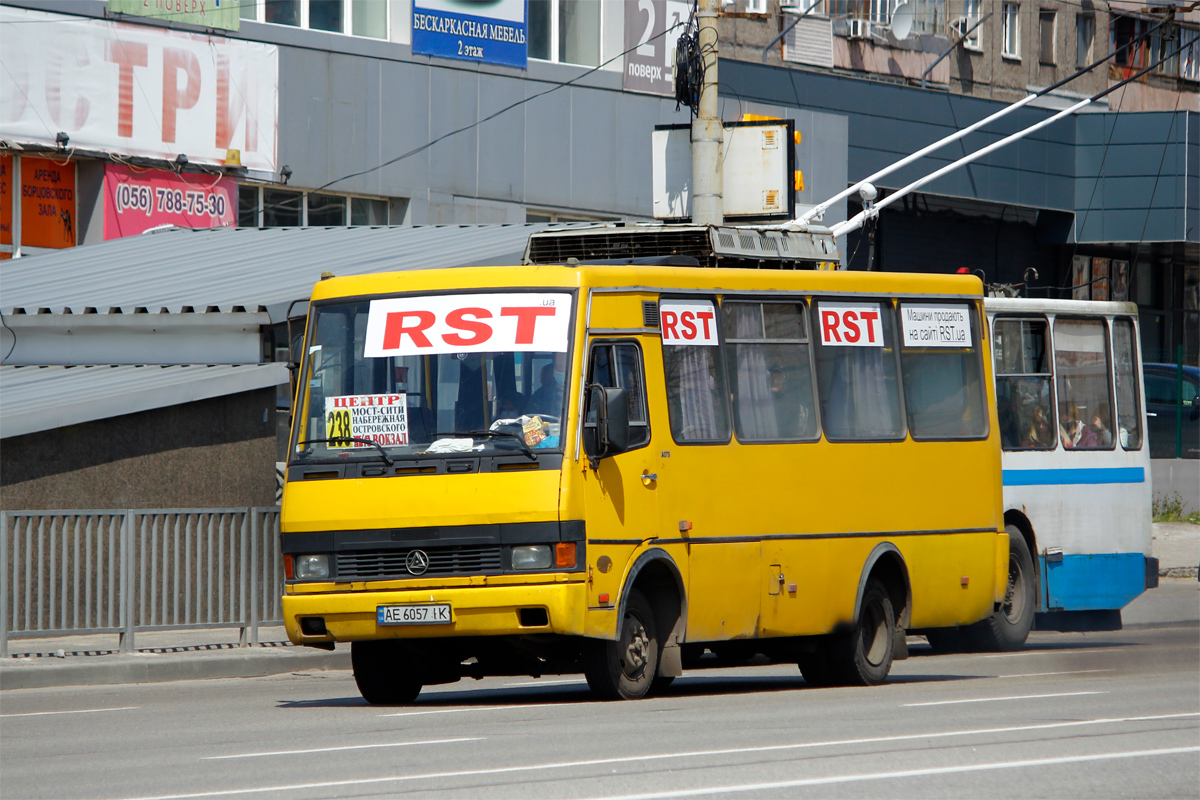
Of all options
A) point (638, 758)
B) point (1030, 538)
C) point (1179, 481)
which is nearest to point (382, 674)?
point (638, 758)

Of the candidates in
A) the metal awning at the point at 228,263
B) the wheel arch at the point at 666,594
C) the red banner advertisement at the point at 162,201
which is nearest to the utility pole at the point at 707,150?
the metal awning at the point at 228,263

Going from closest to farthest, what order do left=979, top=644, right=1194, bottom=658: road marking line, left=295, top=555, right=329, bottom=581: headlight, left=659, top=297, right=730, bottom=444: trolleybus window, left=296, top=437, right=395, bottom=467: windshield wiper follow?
left=296, top=437, right=395, bottom=467: windshield wiper → left=295, top=555, right=329, bottom=581: headlight → left=659, top=297, right=730, bottom=444: trolleybus window → left=979, top=644, right=1194, bottom=658: road marking line

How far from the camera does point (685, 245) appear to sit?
13484mm

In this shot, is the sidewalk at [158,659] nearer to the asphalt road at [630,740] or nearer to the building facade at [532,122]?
the asphalt road at [630,740]

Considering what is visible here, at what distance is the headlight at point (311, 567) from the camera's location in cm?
1160

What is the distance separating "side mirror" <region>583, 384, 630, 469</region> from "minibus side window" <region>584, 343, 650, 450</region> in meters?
0.18

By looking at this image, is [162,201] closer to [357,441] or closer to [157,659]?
[157,659]

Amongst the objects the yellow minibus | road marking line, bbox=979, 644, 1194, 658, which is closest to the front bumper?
the yellow minibus

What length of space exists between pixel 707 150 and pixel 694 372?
8114mm

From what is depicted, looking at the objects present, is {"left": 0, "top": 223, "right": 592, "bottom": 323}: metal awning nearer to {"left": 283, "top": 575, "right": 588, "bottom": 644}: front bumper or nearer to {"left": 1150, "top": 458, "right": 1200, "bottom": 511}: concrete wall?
{"left": 283, "top": 575, "right": 588, "bottom": 644}: front bumper

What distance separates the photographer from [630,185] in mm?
32938

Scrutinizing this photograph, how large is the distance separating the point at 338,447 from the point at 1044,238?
3459 cm

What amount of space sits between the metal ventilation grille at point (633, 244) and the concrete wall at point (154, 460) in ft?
22.0

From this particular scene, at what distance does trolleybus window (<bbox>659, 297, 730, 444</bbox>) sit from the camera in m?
12.2
